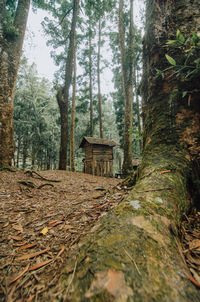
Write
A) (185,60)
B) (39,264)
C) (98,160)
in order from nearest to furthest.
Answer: (39,264) → (185,60) → (98,160)

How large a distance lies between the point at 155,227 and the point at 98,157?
1183 centimetres

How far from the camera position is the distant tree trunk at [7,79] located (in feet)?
16.3

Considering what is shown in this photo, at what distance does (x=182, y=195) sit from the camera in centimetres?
148

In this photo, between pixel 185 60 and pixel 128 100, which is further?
pixel 128 100

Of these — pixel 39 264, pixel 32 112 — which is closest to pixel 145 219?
pixel 39 264

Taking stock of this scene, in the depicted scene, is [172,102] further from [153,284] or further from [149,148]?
[153,284]

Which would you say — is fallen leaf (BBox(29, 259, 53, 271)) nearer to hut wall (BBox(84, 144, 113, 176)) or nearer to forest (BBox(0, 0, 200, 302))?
forest (BBox(0, 0, 200, 302))

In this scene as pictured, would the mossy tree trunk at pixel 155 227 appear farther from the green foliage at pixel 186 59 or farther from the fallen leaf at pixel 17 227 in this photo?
the fallen leaf at pixel 17 227

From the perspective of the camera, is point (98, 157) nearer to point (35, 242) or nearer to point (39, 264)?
point (35, 242)

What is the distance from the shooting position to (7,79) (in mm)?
5199

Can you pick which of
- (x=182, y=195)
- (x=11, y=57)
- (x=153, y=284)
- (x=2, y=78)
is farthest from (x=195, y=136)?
(x=11, y=57)

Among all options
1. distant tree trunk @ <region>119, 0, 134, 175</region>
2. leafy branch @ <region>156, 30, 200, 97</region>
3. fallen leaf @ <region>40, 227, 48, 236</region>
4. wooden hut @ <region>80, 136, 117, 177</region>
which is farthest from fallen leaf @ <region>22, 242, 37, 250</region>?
wooden hut @ <region>80, 136, 117, 177</region>

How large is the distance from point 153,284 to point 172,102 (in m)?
2.17

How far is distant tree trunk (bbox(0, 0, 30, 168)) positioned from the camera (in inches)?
195
